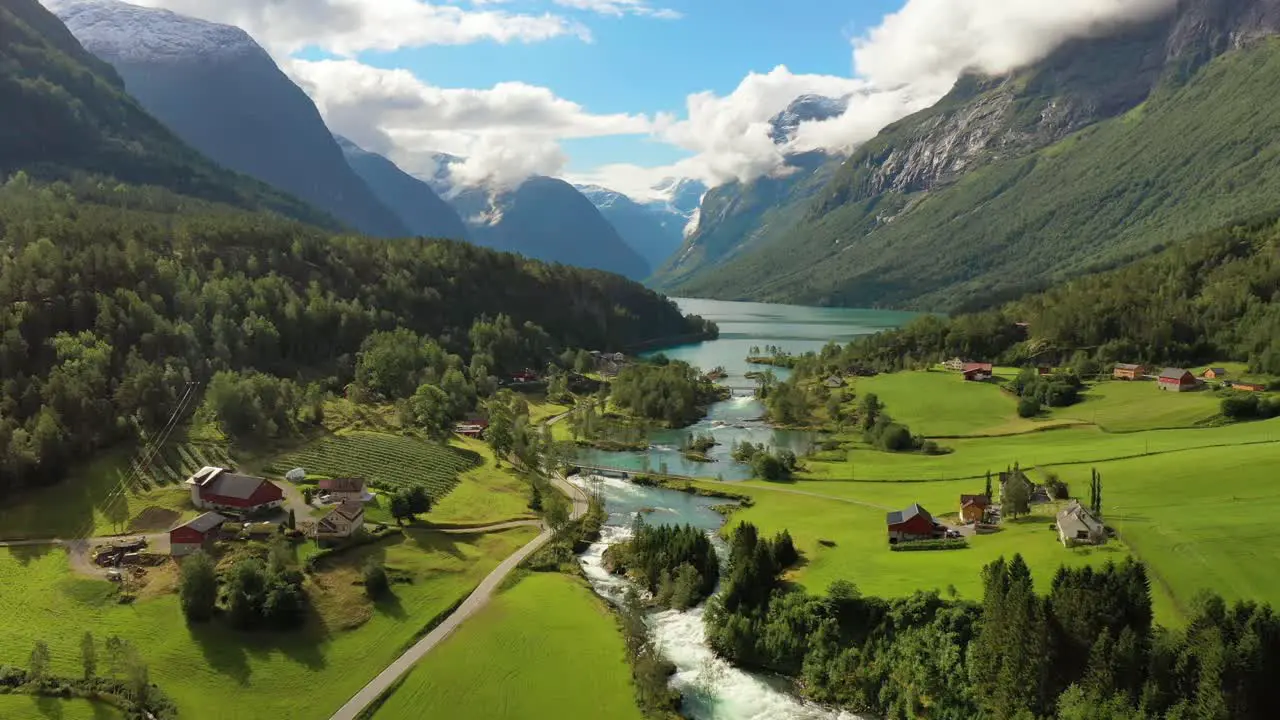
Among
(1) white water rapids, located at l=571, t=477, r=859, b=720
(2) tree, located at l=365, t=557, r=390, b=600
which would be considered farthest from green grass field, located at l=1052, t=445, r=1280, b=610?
(2) tree, located at l=365, t=557, r=390, b=600

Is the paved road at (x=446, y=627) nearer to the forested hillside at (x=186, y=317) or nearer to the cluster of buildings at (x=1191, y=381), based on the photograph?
the forested hillside at (x=186, y=317)

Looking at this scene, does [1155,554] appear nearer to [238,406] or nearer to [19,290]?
[238,406]

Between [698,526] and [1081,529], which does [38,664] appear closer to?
[698,526]

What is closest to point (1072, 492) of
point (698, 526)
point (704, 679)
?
point (698, 526)

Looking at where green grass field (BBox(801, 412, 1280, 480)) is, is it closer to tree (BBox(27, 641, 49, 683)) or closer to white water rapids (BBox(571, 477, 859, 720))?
white water rapids (BBox(571, 477, 859, 720))

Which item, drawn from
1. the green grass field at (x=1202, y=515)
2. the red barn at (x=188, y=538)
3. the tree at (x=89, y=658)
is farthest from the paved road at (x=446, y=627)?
the green grass field at (x=1202, y=515)

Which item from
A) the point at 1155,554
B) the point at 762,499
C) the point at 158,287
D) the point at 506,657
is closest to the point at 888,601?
the point at 1155,554

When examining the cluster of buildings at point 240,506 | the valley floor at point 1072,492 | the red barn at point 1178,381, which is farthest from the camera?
the red barn at point 1178,381
